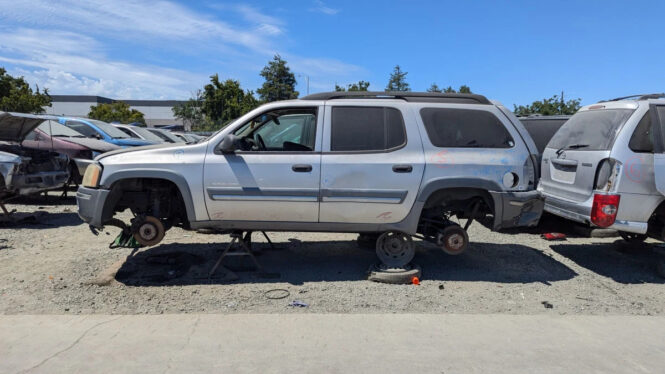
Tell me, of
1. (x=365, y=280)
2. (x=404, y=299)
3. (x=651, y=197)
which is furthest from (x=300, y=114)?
(x=651, y=197)

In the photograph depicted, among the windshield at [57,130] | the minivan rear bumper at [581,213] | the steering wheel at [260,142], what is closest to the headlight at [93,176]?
the steering wheel at [260,142]

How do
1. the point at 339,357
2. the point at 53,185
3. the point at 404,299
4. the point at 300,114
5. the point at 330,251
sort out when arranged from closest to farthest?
the point at 339,357 < the point at 404,299 < the point at 300,114 < the point at 330,251 < the point at 53,185

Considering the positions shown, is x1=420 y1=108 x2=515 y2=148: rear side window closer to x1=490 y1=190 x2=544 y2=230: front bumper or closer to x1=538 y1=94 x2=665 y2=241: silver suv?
x1=490 y1=190 x2=544 y2=230: front bumper

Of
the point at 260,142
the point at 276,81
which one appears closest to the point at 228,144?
the point at 260,142

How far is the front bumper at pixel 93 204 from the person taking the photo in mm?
4742

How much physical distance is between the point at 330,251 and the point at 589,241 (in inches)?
175

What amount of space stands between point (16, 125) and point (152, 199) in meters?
4.95

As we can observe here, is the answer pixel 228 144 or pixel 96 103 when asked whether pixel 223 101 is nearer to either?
pixel 228 144

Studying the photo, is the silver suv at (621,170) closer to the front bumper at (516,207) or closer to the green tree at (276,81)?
the front bumper at (516,207)

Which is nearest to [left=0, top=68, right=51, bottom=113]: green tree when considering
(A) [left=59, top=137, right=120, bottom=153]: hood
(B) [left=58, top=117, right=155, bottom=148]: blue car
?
(B) [left=58, top=117, right=155, bottom=148]: blue car

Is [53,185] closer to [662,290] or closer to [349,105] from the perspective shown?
[349,105]

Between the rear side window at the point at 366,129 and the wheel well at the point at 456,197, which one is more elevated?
the rear side window at the point at 366,129

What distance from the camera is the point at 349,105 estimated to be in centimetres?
505

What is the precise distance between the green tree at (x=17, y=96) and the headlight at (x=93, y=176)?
2734cm
